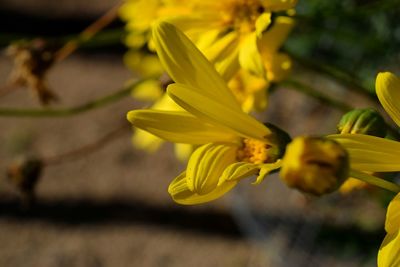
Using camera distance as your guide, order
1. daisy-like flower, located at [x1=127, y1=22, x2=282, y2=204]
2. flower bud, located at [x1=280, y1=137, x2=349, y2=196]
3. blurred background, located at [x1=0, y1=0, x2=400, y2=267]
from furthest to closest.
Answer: blurred background, located at [x1=0, y1=0, x2=400, y2=267]
daisy-like flower, located at [x1=127, y1=22, x2=282, y2=204]
flower bud, located at [x1=280, y1=137, x2=349, y2=196]

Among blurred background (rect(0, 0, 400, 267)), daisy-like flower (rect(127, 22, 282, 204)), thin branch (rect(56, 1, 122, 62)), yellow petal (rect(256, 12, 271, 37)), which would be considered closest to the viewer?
daisy-like flower (rect(127, 22, 282, 204))

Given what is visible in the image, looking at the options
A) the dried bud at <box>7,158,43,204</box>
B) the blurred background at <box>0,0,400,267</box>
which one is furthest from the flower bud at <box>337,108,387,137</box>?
the blurred background at <box>0,0,400,267</box>

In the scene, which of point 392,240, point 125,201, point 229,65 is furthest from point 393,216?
point 125,201

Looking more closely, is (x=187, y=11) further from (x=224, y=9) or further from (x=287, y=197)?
(x=287, y=197)

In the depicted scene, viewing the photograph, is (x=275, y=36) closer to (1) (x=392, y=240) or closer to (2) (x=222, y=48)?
(2) (x=222, y=48)

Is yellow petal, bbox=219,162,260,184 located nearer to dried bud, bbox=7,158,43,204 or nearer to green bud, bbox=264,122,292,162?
green bud, bbox=264,122,292,162

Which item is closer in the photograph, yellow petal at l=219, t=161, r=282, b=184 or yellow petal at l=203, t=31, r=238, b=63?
yellow petal at l=219, t=161, r=282, b=184

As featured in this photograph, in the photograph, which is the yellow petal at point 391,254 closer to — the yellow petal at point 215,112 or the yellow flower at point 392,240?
the yellow flower at point 392,240

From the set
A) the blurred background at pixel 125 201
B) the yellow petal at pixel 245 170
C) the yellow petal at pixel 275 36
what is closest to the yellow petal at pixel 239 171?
the yellow petal at pixel 245 170

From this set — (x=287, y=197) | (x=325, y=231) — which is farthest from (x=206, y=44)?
(x=287, y=197)
